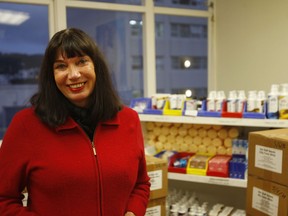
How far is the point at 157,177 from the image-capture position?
1.88 m

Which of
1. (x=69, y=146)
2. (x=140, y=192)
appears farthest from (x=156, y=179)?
(x=69, y=146)

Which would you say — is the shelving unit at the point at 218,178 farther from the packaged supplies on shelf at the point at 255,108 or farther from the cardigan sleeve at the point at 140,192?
the cardigan sleeve at the point at 140,192

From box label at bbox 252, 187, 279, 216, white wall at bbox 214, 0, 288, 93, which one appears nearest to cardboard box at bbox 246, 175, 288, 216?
box label at bbox 252, 187, 279, 216

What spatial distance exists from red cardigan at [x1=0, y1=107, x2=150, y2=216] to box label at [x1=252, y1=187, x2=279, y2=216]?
0.61m

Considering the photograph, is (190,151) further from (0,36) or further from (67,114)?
(0,36)

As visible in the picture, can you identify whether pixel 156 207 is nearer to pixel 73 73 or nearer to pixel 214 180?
pixel 214 180

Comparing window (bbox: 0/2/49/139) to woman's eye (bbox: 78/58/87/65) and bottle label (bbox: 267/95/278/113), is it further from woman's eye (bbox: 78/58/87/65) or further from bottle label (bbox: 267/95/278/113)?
bottle label (bbox: 267/95/278/113)

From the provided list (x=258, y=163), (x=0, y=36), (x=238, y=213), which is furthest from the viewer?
(x=0, y=36)

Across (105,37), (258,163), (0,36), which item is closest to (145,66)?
(105,37)

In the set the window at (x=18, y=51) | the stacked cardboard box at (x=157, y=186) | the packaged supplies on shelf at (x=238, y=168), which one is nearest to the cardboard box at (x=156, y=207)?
the stacked cardboard box at (x=157, y=186)

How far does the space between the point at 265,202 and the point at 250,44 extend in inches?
67.5

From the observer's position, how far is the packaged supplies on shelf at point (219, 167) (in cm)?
217

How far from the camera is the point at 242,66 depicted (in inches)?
112

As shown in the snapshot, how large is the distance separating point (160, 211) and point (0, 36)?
166 centimetres
